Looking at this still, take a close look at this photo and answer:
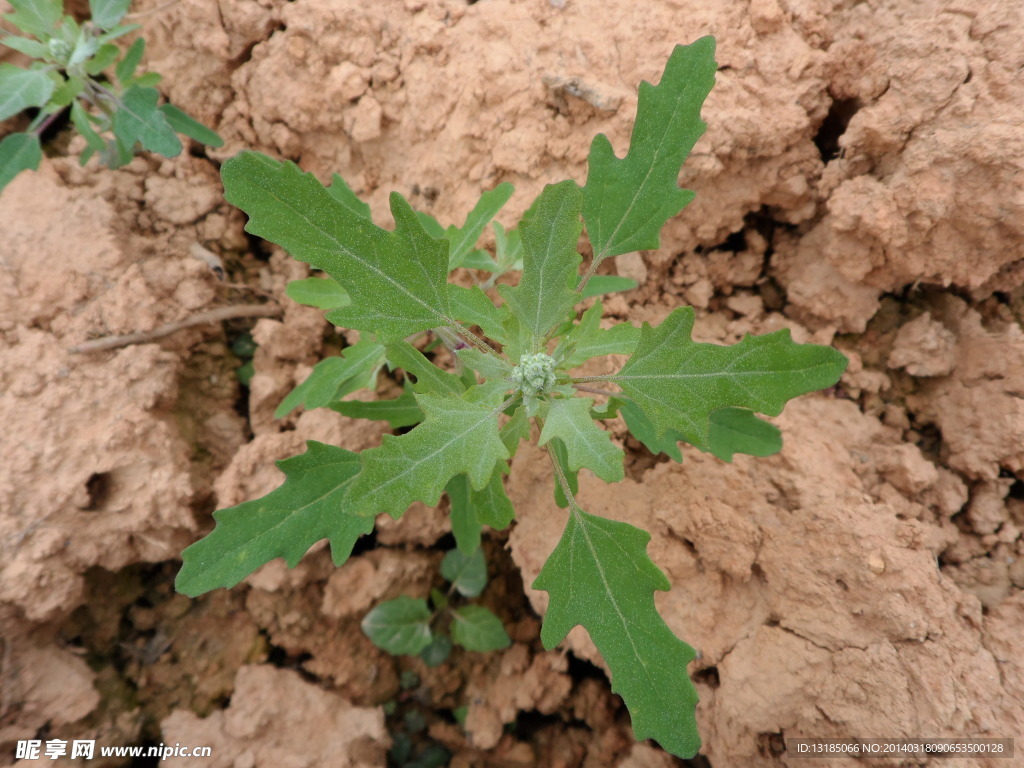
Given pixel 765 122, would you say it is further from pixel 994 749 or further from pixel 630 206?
pixel 994 749

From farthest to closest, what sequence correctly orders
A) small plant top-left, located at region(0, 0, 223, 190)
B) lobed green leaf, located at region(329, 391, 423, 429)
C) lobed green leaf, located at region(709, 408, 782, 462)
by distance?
small plant top-left, located at region(0, 0, 223, 190), lobed green leaf, located at region(329, 391, 423, 429), lobed green leaf, located at region(709, 408, 782, 462)

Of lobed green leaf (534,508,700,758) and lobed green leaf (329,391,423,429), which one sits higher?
lobed green leaf (329,391,423,429)

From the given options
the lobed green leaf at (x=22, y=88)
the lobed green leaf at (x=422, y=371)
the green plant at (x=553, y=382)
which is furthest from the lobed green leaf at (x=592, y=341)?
the lobed green leaf at (x=22, y=88)

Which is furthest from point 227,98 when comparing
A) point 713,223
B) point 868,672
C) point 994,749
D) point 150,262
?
point 994,749

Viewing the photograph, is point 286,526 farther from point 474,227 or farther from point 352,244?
point 474,227

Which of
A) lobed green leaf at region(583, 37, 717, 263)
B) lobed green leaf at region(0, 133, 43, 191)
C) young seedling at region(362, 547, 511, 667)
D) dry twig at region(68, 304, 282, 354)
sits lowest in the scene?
young seedling at region(362, 547, 511, 667)

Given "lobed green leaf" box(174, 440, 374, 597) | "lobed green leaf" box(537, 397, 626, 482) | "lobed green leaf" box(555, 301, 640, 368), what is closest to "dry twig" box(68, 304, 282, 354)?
"lobed green leaf" box(174, 440, 374, 597)

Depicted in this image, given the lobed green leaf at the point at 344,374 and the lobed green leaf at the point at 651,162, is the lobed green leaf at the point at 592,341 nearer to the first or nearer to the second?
the lobed green leaf at the point at 651,162

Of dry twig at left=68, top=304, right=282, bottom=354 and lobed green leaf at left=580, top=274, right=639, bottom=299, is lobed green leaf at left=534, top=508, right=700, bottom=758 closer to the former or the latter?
lobed green leaf at left=580, top=274, right=639, bottom=299
